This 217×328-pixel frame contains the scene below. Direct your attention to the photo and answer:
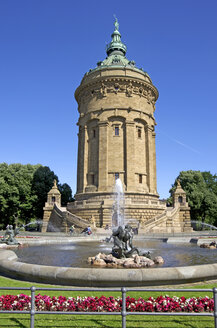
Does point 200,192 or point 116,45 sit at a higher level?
point 116,45

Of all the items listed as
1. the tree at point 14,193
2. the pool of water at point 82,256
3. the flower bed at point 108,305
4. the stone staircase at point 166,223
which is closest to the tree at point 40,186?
the tree at point 14,193

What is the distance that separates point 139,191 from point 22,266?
3367cm

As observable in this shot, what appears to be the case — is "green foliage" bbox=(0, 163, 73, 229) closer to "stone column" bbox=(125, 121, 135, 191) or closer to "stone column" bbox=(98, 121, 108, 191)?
"stone column" bbox=(98, 121, 108, 191)

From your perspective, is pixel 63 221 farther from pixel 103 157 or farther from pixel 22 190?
pixel 22 190

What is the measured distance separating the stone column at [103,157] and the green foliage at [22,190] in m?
15.7

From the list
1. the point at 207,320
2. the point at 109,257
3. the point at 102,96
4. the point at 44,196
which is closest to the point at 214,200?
the point at 102,96

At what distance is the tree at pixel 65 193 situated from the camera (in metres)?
57.5

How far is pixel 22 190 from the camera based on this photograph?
158 ft

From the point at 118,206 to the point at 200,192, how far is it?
75.4ft

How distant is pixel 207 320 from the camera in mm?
5289

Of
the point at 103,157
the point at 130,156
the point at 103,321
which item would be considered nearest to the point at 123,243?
the point at 103,321

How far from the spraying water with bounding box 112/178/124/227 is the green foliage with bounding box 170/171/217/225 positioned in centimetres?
1808

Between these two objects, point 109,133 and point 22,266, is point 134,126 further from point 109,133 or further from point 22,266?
point 22,266

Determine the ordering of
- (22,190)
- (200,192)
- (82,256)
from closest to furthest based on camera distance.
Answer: (82,256) → (22,190) → (200,192)
